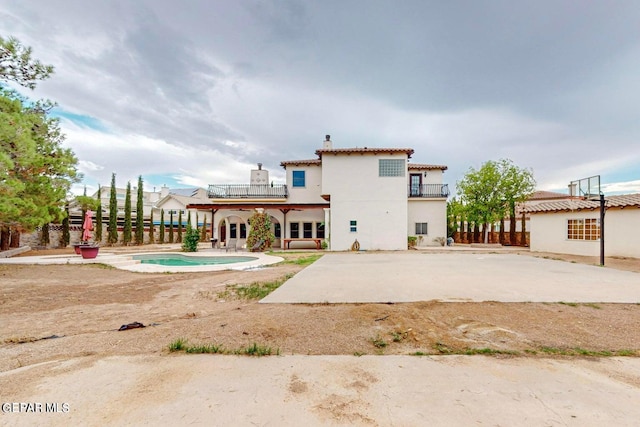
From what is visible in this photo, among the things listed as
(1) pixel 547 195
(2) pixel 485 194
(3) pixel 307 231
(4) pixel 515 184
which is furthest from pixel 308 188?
(1) pixel 547 195

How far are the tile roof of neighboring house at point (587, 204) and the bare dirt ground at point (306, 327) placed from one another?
12.2 metres

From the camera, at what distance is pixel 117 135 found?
64.2 ft

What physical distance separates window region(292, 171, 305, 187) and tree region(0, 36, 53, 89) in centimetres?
1439

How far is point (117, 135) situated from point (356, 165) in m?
17.5

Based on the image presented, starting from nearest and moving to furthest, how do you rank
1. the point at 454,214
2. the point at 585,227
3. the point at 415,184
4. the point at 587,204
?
the point at 587,204 → the point at 585,227 → the point at 415,184 → the point at 454,214

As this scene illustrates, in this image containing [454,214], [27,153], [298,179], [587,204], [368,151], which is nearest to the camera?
[27,153]

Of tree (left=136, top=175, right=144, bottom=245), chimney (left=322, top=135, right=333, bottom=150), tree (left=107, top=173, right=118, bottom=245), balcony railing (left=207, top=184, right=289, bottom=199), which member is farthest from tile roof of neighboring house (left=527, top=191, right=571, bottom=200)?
tree (left=107, top=173, right=118, bottom=245)

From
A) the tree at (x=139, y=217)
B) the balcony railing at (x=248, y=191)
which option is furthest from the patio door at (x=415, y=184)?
the tree at (x=139, y=217)

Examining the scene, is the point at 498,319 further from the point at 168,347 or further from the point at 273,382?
the point at 168,347

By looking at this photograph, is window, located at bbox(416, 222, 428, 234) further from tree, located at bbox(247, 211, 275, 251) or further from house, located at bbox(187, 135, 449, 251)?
tree, located at bbox(247, 211, 275, 251)

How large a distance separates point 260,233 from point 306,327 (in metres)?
14.8

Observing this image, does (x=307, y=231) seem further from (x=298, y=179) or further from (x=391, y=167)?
(x=391, y=167)

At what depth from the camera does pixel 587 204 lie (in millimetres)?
14469

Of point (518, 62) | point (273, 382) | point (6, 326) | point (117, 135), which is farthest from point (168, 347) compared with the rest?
point (117, 135)
